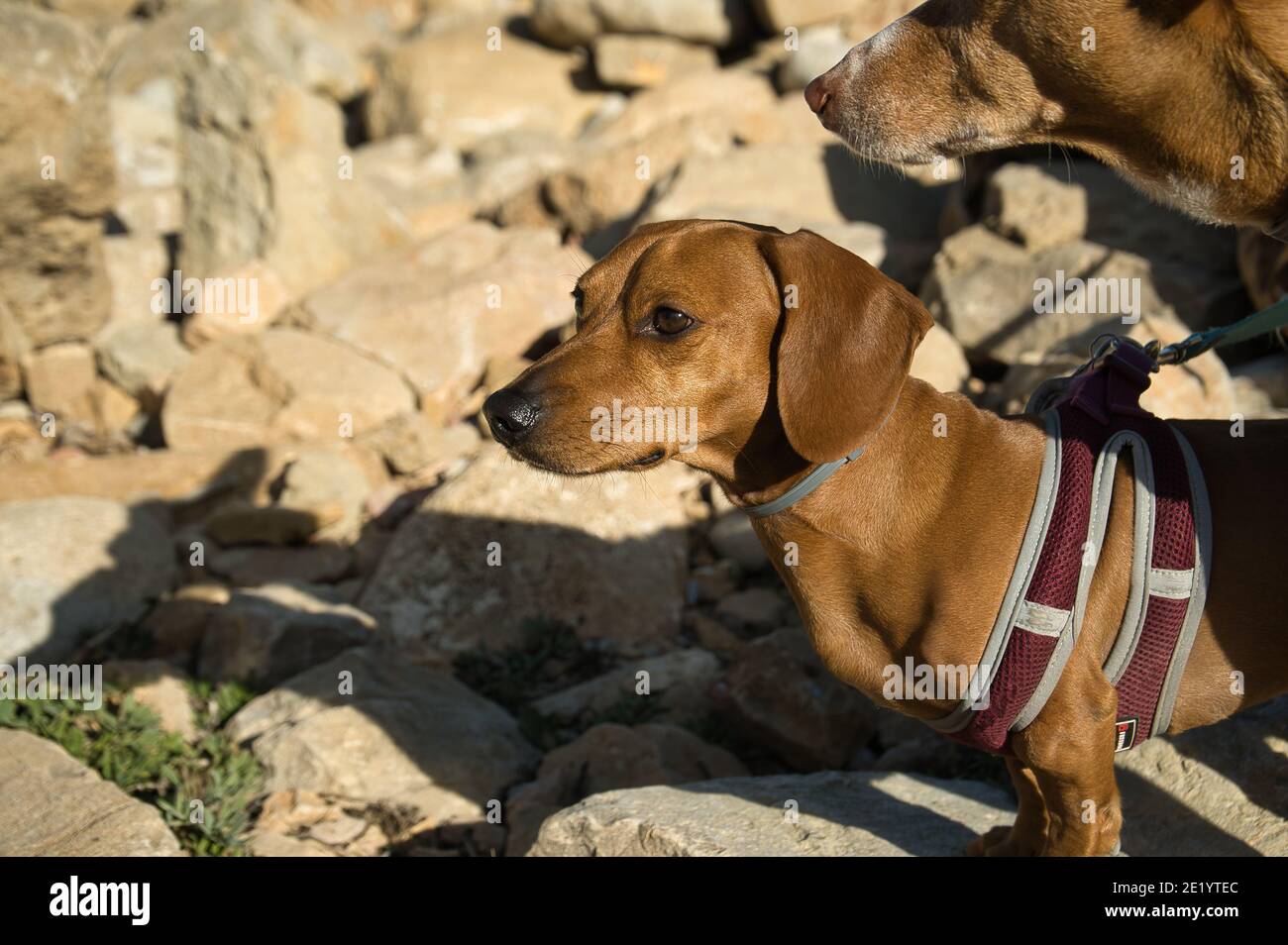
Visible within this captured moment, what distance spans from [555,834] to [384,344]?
695cm

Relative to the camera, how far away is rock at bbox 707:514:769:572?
24.2 ft

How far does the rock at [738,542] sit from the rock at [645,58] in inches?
444

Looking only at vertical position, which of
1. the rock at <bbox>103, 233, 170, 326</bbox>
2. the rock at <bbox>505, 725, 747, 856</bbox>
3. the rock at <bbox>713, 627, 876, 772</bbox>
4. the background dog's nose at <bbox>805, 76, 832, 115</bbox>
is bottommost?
the rock at <bbox>505, 725, 747, 856</bbox>

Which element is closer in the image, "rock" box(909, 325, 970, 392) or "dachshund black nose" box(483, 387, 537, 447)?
"dachshund black nose" box(483, 387, 537, 447)

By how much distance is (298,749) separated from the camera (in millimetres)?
5523

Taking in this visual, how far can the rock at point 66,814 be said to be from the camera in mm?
4492

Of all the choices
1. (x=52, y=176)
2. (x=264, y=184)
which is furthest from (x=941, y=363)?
(x=52, y=176)

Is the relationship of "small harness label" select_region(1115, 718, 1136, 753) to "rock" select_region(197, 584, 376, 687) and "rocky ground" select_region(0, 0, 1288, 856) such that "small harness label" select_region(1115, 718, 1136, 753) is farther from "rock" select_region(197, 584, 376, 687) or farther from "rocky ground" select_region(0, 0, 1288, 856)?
"rock" select_region(197, 584, 376, 687)

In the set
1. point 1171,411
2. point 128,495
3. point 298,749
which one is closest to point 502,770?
point 298,749

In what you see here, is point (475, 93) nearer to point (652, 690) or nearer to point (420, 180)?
point (420, 180)

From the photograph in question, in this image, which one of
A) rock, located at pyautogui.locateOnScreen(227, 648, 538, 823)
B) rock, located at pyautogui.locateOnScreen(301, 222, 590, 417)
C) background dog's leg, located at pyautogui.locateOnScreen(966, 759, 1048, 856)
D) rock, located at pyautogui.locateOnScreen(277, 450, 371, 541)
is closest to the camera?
background dog's leg, located at pyautogui.locateOnScreen(966, 759, 1048, 856)

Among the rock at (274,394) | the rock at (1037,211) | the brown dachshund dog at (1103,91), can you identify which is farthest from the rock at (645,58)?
the brown dachshund dog at (1103,91)

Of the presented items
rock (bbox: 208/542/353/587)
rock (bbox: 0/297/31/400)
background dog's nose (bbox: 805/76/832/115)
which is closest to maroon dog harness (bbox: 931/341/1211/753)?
background dog's nose (bbox: 805/76/832/115)

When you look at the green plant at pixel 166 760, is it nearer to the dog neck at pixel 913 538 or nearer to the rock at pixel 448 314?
the dog neck at pixel 913 538
